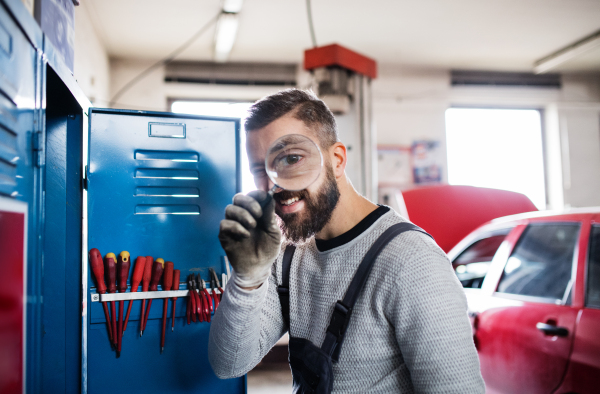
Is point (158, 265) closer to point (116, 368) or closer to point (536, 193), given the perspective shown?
point (116, 368)

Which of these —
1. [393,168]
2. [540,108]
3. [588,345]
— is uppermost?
[540,108]

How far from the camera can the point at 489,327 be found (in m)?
2.12

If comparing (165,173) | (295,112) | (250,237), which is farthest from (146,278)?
(295,112)

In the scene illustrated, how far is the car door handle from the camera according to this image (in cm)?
168

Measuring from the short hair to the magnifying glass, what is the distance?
0.37 ft

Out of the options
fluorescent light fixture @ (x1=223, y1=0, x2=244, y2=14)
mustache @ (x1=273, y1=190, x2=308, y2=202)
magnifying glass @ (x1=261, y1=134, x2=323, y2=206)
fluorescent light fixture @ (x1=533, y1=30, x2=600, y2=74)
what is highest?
fluorescent light fixture @ (x1=223, y1=0, x2=244, y2=14)

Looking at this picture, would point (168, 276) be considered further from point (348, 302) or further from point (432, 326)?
point (432, 326)

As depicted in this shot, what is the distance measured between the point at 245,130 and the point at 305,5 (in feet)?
12.0

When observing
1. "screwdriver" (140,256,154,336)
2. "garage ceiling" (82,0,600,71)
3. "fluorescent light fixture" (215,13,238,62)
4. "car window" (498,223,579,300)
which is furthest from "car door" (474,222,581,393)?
"fluorescent light fixture" (215,13,238,62)

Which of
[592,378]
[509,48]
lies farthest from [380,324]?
[509,48]

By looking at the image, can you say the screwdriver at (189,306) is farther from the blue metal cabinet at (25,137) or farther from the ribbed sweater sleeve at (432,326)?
the ribbed sweater sleeve at (432,326)

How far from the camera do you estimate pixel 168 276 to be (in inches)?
55.3

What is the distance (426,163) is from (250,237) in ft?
17.9

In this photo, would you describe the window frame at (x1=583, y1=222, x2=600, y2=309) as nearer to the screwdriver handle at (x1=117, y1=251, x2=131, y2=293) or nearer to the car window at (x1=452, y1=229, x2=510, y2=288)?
the car window at (x1=452, y1=229, x2=510, y2=288)
